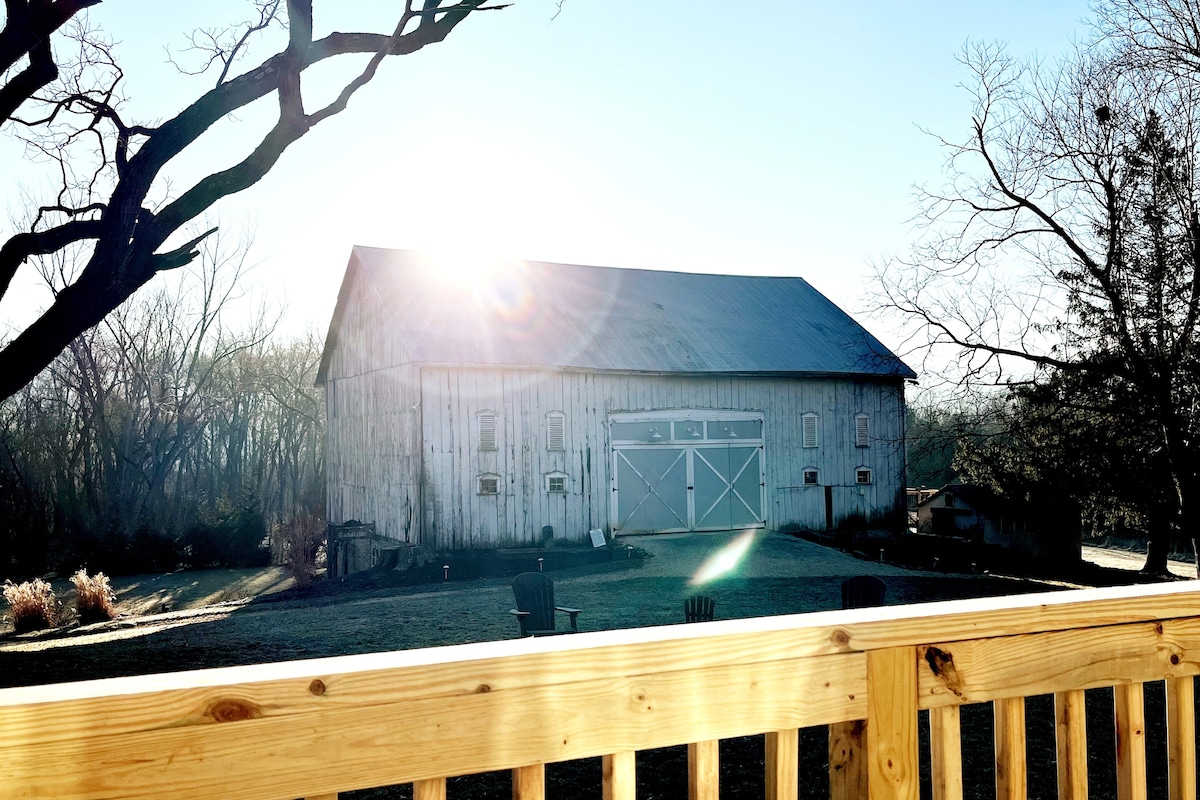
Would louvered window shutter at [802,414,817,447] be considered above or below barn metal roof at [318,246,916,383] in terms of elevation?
below

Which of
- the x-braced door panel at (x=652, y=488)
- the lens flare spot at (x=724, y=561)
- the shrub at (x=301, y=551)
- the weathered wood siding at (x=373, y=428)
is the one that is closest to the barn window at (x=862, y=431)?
the lens flare spot at (x=724, y=561)

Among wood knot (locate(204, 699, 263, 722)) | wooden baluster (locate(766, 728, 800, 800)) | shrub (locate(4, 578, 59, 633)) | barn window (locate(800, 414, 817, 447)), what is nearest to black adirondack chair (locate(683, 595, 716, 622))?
wooden baluster (locate(766, 728, 800, 800))

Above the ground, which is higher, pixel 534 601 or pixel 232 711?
pixel 232 711

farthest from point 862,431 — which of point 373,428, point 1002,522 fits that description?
point 373,428

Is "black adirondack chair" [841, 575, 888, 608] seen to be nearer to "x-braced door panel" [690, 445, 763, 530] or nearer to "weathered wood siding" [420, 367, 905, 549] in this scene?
"weathered wood siding" [420, 367, 905, 549]

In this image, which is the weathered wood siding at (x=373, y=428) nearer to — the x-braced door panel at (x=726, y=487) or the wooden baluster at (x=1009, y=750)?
the x-braced door panel at (x=726, y=487)

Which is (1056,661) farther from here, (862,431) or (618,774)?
(862,431)

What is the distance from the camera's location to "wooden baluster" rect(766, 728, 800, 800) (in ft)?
5.40

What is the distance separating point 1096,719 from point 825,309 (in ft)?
64.4

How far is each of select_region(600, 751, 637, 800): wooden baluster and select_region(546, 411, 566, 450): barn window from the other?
19505mm

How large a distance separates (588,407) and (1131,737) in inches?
774

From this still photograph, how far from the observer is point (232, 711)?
132 cm

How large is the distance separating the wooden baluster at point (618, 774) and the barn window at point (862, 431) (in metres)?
23.8

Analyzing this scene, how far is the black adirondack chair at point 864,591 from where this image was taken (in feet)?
33.0
